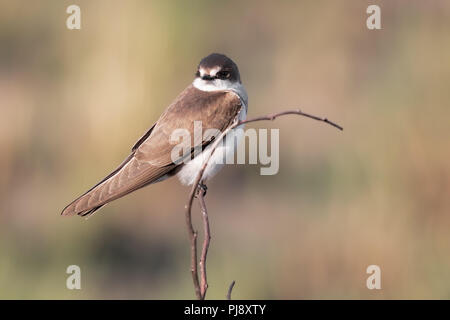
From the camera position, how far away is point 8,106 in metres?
5.99

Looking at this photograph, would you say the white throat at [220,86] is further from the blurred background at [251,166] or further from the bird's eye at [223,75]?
the blurred background at [251,166]

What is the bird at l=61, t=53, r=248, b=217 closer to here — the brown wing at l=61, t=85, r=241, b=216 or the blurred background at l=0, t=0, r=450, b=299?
the brown wing at l=61, t=85, r=241, b=216

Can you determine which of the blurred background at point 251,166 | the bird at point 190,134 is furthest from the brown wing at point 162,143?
the blurred background at point 251,166

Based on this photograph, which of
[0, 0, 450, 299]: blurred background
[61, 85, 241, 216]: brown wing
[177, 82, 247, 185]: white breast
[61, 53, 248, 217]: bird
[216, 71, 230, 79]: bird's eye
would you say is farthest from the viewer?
[0, 0, 450, 299]: blurred background

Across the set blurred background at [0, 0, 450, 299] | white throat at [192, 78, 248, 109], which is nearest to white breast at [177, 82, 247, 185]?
white throat at [192, 78, 248, 109]

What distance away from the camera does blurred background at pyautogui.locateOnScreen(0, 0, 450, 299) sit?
4887 millimetres

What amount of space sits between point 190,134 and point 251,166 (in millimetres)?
2405

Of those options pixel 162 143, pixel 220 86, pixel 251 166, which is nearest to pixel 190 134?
pixel 162 143

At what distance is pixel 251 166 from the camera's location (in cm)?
601

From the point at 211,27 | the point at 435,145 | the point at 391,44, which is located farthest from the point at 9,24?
the point at 435,145

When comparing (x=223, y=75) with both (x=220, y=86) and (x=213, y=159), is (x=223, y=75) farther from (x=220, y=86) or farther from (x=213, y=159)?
(x=213, y=159)

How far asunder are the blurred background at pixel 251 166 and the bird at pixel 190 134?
49.2 inches

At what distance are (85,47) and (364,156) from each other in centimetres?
189

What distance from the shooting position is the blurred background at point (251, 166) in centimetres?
489
